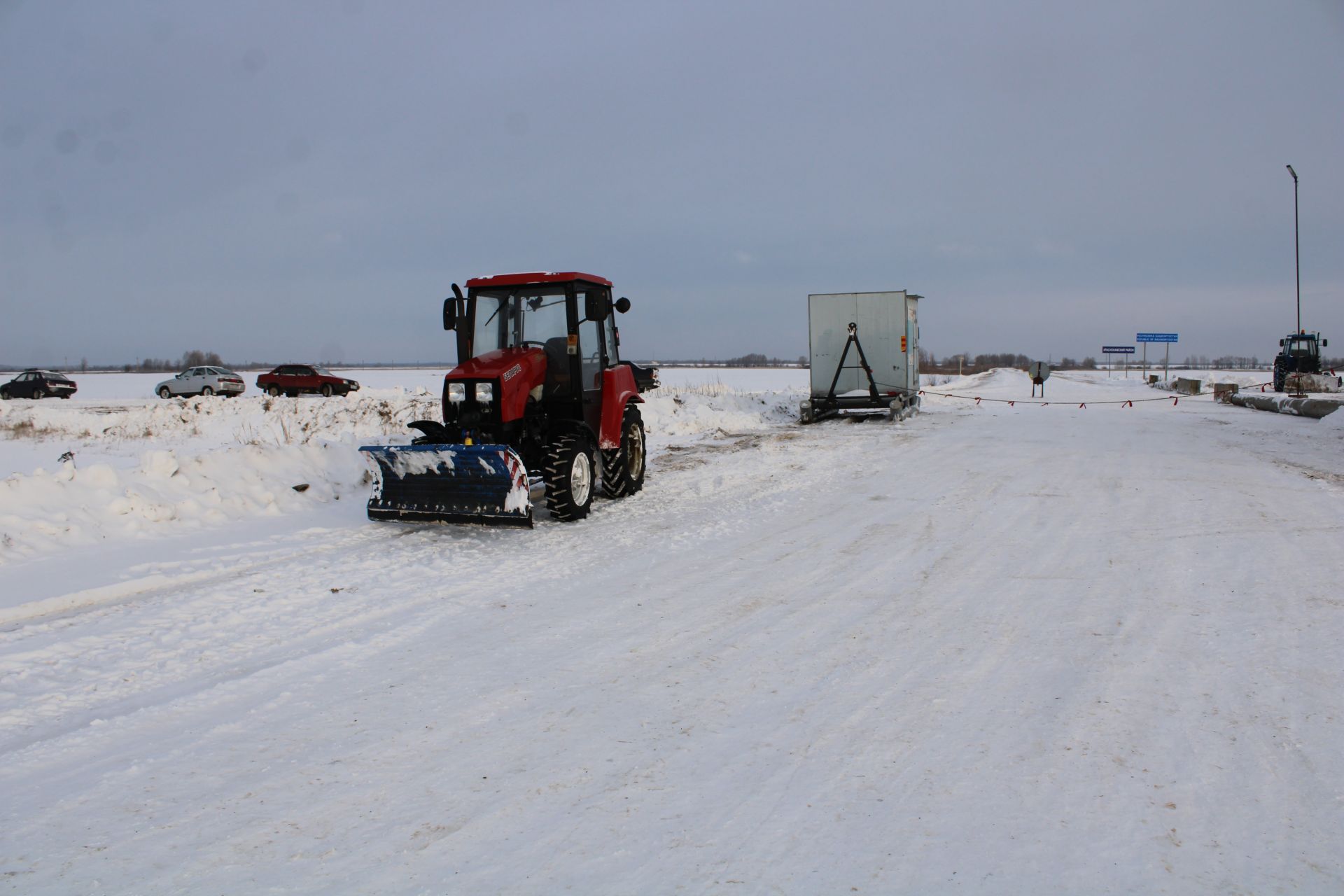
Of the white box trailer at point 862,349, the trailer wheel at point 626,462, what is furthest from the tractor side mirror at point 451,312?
the white box trailer at point 862,349

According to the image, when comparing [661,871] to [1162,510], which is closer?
[661,871]

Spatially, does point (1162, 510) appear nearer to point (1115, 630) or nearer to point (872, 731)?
point (1115, 630)

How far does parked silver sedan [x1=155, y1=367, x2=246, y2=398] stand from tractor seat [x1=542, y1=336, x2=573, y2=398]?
92.3 feet

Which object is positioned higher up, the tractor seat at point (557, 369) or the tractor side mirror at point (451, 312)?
the tractor side mirror at point (451, 312)

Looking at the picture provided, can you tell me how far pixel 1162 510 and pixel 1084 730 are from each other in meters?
5.91

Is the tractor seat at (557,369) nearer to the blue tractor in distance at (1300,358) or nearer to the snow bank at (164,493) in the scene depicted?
the snow bank at (164,493)

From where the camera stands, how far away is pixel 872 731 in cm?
362

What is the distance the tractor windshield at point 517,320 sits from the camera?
8953 millimetres

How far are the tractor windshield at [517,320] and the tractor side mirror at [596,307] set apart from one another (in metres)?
0.43

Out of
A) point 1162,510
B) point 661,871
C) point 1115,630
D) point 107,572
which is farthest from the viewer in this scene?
point 1162,510

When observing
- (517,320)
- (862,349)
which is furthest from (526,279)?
(862,349)

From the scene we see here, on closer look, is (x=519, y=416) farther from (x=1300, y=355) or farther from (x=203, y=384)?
(x=1300, y=355)

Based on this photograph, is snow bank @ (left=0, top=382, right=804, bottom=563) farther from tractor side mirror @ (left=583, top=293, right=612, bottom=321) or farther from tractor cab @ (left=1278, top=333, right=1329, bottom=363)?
tractor cab @ (left=1278, top=333, right=1329, bottom=363)

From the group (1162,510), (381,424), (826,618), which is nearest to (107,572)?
(826,618)
